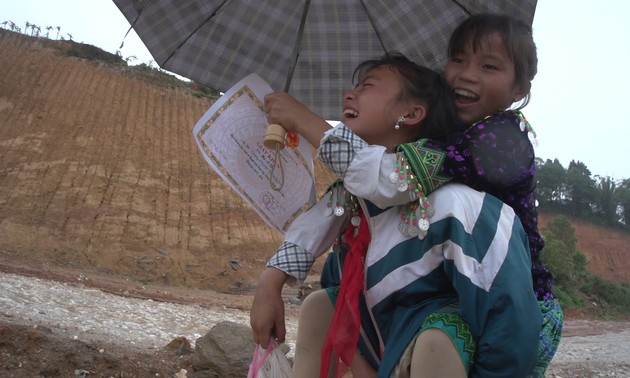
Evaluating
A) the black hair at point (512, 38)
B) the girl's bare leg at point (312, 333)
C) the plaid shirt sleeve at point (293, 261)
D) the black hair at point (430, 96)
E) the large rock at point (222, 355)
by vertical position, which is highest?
the black hair at point (512, 38)

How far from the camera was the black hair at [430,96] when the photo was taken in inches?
61.5

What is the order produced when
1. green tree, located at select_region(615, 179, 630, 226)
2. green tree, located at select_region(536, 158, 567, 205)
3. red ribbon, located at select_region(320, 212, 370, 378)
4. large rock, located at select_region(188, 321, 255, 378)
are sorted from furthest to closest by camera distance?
green tree, located at select_region(615, 179, 630, 226) → green tree, located at select_region(536, 158, 567, 205) → large rock, located at select_region(188, 321, 255, 378) → red ribbon, located at select_region(320, 212, 370, 378)

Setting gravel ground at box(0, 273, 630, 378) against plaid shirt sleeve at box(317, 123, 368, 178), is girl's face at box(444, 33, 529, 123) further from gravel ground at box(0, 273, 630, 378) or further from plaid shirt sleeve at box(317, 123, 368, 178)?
gravel ground at box(0, 273, 630, 378)

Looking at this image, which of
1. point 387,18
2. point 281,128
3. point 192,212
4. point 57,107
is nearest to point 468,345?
point 281,128

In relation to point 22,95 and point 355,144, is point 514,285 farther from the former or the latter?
point 22,95

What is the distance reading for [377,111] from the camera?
1.59m

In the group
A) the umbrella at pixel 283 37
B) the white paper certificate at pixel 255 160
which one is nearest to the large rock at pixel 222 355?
the white paper certificate at pixel 255 160

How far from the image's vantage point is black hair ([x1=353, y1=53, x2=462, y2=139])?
156 cm

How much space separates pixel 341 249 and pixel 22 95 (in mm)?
22778

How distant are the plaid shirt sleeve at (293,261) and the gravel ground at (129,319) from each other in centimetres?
338

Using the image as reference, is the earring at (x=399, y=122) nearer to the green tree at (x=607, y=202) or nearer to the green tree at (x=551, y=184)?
the green tree at (x=551, y=184)

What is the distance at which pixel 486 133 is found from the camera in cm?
140

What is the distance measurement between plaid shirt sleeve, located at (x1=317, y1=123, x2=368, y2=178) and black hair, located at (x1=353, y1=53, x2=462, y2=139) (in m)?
0.25

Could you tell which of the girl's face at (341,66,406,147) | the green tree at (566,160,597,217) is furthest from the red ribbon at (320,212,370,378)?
the green tree at (566,160,597,217)
